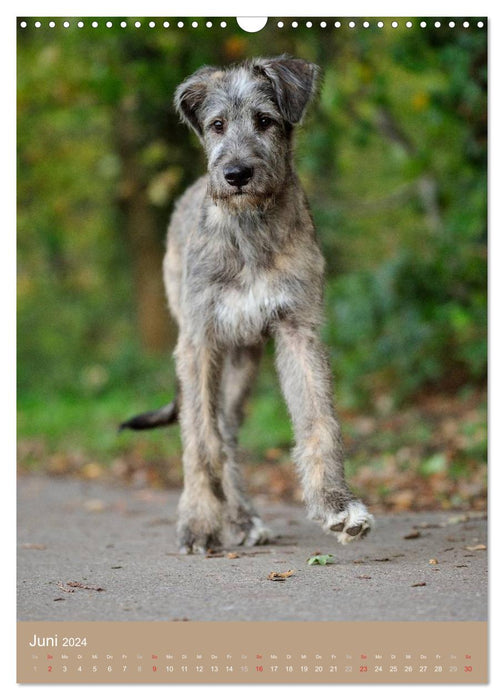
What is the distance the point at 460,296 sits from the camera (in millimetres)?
8617

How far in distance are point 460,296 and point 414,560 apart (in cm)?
450

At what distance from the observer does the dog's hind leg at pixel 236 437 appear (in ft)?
17.1

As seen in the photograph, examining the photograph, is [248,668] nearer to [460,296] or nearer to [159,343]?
[460,296]

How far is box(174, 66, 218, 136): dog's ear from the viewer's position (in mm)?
4820

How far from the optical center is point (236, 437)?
5543 millimetres

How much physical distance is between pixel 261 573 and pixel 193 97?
2314 millimetres

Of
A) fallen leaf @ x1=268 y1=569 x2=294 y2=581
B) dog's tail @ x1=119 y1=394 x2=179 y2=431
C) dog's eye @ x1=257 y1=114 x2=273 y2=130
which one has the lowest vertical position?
fallen leaf @ x1=268 y1=569 x2=294 y2=581

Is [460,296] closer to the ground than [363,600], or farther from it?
farther from it

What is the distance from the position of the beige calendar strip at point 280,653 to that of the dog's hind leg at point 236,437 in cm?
167

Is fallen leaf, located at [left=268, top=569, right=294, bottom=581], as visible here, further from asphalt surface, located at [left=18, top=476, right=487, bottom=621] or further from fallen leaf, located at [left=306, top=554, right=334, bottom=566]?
fallen leaf, located at [left=306, top=554, right=334, bottom=566]

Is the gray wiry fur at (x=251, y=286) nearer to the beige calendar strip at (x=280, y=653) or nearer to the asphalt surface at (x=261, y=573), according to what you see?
the asphalt surface at (x=261, y=573)

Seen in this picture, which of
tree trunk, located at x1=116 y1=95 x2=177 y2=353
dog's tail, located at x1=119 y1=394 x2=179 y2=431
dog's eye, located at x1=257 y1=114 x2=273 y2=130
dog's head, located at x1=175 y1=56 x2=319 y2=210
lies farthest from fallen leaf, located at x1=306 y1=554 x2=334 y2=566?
tree trunk, located at x1=116 y1=95 x2=177 y2=353

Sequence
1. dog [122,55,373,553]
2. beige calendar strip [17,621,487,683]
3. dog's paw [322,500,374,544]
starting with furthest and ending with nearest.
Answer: dog [122,55,373,553] → dog's paw [322,500,374,544] → beige calendar strip [17,621,487,683]

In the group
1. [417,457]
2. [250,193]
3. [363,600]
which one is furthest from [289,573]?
[417,457]
